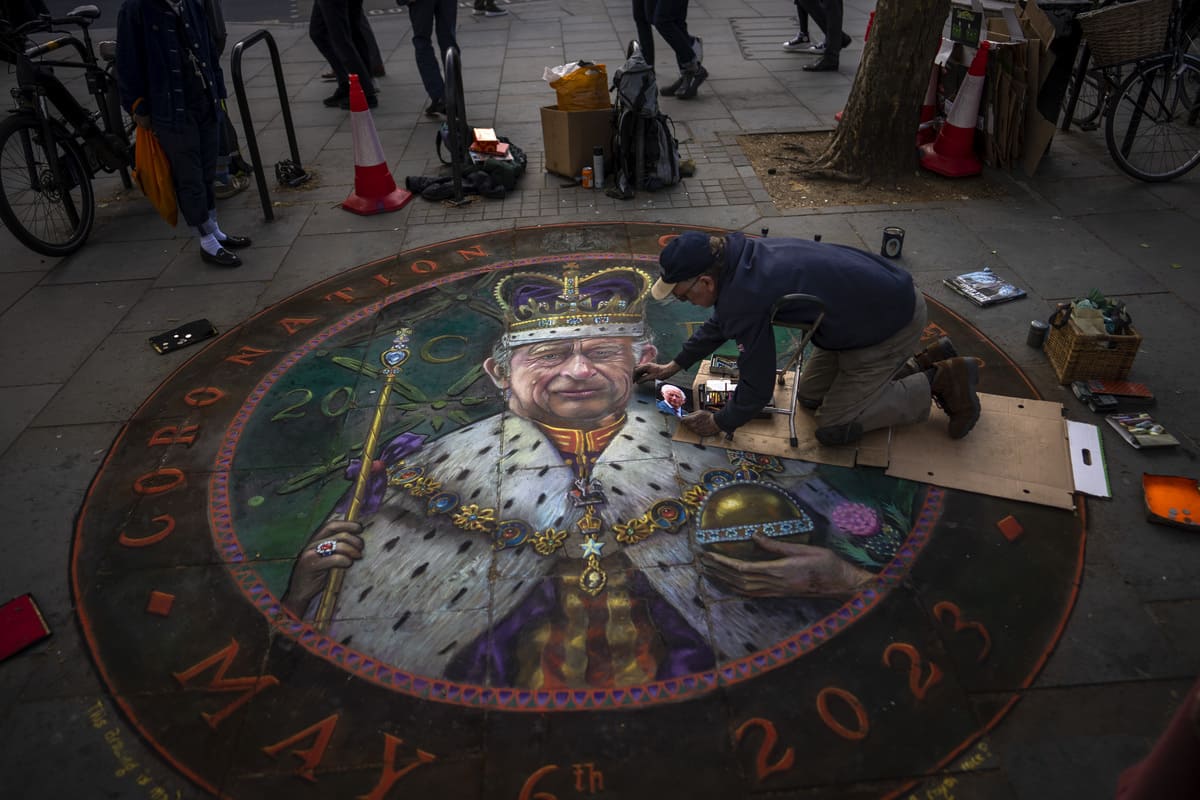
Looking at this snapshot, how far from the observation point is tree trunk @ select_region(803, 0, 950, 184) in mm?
6043

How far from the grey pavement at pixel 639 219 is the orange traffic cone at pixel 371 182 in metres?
0.12

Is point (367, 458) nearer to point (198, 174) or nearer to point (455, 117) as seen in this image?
point (198, 174)

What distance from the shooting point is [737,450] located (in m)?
3.81

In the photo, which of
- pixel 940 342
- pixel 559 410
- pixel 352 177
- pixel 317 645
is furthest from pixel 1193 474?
pixel 352 177

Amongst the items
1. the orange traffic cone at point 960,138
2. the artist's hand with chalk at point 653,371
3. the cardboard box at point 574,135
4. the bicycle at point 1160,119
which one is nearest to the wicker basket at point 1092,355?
the artist's hand with chalk at point 653,371

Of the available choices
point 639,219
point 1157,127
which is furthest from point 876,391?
point 1157,127

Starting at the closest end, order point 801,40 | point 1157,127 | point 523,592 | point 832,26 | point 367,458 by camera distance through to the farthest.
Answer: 1. point 523,592
2. point 367,458
3. point 1157,127
4. point 832,26
5. point 801,40

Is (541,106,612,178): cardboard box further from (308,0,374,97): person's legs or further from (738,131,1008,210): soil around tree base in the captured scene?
(308,0,374,97): person's legs

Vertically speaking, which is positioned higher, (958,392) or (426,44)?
(426,44)

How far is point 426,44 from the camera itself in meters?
7.79

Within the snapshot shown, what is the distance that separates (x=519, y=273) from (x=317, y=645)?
307 cm

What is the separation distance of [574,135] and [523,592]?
453 cm

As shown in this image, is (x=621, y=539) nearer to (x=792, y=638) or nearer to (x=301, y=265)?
(x=792, y=638)

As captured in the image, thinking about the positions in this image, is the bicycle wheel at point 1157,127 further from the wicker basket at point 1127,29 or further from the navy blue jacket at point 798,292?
the navy blue jacket at point 798,292
